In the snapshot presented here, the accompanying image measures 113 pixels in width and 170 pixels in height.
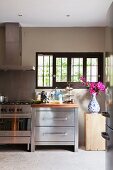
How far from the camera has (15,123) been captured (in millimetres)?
4590

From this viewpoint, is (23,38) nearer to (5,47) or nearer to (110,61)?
(5,47)

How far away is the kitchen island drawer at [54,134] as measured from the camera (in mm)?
4664

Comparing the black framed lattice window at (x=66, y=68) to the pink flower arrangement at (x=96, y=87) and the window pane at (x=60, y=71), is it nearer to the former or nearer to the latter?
the window pane at (x=60, y=71)

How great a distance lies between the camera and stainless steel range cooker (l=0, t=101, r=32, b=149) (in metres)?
4.60

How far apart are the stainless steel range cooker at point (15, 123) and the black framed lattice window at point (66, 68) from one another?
0.90 metres

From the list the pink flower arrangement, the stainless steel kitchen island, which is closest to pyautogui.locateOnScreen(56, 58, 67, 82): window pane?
the pink flower arrangement

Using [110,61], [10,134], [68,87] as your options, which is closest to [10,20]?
[68,87]

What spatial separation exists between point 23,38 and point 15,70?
69 centimetres

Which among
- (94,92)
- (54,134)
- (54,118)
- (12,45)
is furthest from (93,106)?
(12,45)

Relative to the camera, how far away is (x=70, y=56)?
5391mm

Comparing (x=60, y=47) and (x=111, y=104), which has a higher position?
(x=60, y=47)

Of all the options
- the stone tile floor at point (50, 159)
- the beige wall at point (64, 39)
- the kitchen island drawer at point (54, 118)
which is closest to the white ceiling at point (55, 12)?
the beige wall at point (64, 39)

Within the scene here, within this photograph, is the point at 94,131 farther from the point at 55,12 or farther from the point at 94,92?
the point at 55,12

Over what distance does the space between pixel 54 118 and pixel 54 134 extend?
0.29 m
